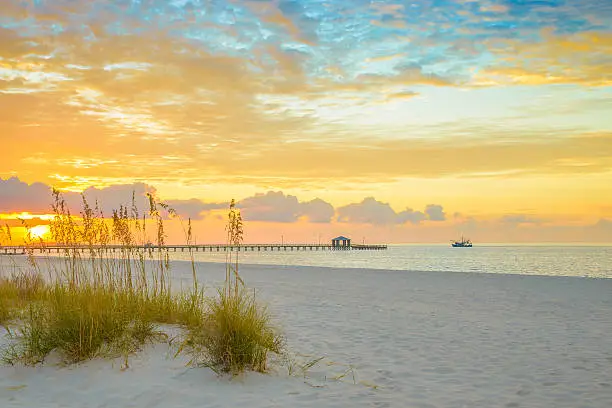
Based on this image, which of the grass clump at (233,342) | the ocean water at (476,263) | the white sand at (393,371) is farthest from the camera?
the ocean water at (476,263)

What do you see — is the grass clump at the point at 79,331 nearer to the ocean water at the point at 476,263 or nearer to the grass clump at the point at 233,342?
the grass clump at the point at 233,342

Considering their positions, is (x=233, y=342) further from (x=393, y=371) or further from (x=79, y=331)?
(x=393, y=371)

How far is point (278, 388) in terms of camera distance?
20.8 ft

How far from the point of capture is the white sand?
6.00 metres

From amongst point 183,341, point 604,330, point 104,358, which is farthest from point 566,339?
point 104,358

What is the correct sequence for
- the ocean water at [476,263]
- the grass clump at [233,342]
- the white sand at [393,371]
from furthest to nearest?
the ocean water at [476,263] → the grass clump at [233,342] → the white sand at [393,371]

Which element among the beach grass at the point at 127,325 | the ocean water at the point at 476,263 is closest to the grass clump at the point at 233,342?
the beach grass at the point at 127,325

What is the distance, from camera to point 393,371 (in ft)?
23.9

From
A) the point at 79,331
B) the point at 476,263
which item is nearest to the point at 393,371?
the point at 79,331

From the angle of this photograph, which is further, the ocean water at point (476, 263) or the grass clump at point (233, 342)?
the ocean water at point (476, 263)

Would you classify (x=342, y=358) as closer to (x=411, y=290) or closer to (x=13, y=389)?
(x=13, y=389)

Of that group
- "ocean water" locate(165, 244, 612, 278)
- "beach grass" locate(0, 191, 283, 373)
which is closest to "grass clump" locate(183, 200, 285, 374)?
"beach grass" locate(0, 191, 283, 373)

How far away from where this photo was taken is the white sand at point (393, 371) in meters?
6.00

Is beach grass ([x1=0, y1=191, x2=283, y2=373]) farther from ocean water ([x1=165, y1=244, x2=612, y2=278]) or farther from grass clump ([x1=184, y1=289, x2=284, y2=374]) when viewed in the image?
ocean water ([x1=165, y1=244, x2=612, y2=278])
